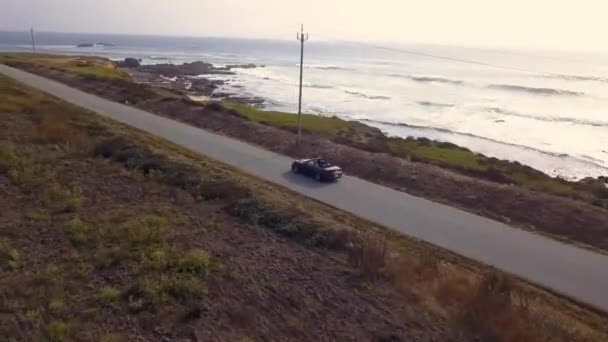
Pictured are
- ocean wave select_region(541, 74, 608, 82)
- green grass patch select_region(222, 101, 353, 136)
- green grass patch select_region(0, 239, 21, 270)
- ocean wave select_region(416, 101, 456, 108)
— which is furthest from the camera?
ocean wave select_region(541, 74, 608, 82)

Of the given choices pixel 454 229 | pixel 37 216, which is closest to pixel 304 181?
pixel 454 229

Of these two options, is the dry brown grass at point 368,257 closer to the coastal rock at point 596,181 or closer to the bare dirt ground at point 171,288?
the bare dirt ground at point 171,288

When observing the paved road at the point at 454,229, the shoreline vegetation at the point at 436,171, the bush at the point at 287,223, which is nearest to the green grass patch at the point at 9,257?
the bush at the point at 287,223

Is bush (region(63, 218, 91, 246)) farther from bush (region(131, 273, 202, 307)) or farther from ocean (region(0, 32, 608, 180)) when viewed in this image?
ocean (region(0, 32, 608, 180))

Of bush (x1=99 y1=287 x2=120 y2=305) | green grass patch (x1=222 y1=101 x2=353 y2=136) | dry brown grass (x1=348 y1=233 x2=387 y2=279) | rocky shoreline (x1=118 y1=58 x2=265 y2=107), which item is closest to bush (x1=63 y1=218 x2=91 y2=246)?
bush (x1=99 y1=287 x2=120 y2=305)

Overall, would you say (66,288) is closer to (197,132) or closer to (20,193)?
(20,193)

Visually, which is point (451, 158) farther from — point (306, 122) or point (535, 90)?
point (535, 90)

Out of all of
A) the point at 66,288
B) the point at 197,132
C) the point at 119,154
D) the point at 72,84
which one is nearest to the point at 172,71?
the point at 72,84
